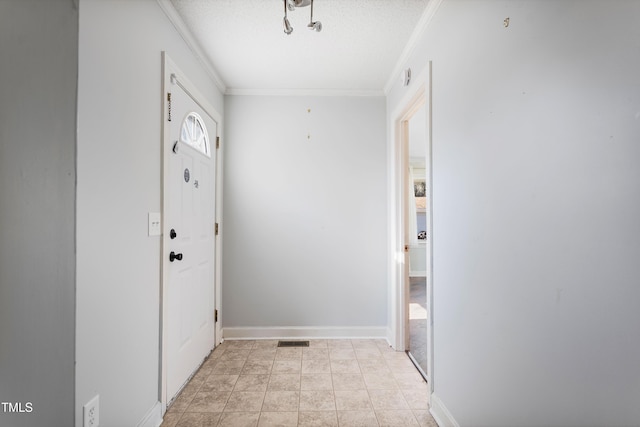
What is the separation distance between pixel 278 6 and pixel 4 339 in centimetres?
208

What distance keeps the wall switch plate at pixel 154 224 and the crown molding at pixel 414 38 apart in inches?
82.8

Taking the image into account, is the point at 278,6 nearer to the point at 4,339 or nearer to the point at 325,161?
the point at 325,161

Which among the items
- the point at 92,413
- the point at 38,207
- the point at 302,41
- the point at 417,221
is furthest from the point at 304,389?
the point at 417,221

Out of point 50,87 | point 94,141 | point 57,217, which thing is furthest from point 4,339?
point 50,87

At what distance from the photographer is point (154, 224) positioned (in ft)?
5.43

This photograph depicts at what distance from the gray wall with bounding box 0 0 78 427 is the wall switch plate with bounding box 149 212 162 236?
1.77ft

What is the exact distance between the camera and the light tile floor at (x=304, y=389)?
5.69 ft

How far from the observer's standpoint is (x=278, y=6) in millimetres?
1799

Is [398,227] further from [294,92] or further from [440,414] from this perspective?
[294,92]

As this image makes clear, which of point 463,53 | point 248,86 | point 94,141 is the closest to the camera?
point 94,141

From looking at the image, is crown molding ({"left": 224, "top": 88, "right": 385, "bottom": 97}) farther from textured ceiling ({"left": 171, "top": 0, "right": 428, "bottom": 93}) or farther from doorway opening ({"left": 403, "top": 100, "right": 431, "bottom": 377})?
doorway opening ({"left": 403, "top": 100, "right": 431, "bottom": 377})

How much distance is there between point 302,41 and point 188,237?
67.0 inches

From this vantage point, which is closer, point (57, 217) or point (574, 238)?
point (574, 238)

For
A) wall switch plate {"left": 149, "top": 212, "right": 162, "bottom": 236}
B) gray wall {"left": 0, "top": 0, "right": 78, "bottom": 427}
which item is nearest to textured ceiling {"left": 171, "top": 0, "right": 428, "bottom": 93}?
gray wall {"left": 0, "top": 0, "right": 78, "bottom": 427}
